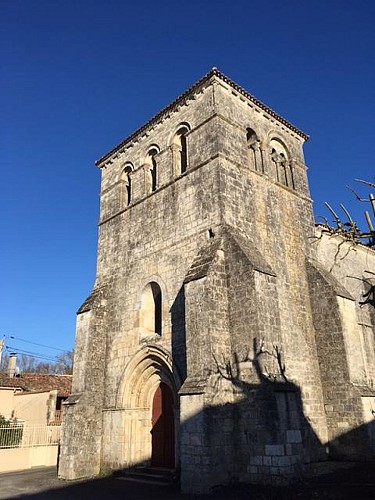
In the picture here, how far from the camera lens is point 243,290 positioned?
32.8 ft

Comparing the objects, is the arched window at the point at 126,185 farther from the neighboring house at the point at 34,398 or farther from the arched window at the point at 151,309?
the neighboring house at the point at 34,398

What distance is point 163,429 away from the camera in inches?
476

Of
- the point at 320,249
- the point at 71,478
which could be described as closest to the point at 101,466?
the point at 71,478

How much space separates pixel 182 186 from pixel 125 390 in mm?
6429

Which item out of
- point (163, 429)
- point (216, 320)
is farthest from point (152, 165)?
point (163, 429)

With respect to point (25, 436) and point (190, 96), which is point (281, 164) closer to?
point (190, 96)

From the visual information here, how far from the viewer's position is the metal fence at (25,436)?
15.4 metres

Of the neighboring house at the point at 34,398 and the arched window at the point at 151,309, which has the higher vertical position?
the arched window at the point at 151,309

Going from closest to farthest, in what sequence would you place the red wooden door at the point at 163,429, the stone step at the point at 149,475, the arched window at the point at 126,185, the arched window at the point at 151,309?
the stone step at the point at 149,475 → the red wooden door at the point at 163,429 → the arched window at the point at 151,309 → the arched window at the point at 126,185

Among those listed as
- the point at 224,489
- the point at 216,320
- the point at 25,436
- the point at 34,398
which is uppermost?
the point at 216,320

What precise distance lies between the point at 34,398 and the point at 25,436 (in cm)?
591

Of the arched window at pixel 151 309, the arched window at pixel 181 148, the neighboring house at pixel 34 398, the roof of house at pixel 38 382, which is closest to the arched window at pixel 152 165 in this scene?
the arched window at pixel 181 148

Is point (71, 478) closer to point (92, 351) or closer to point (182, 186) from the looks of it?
point (92, 351)

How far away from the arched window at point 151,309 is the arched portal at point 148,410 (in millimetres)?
907
